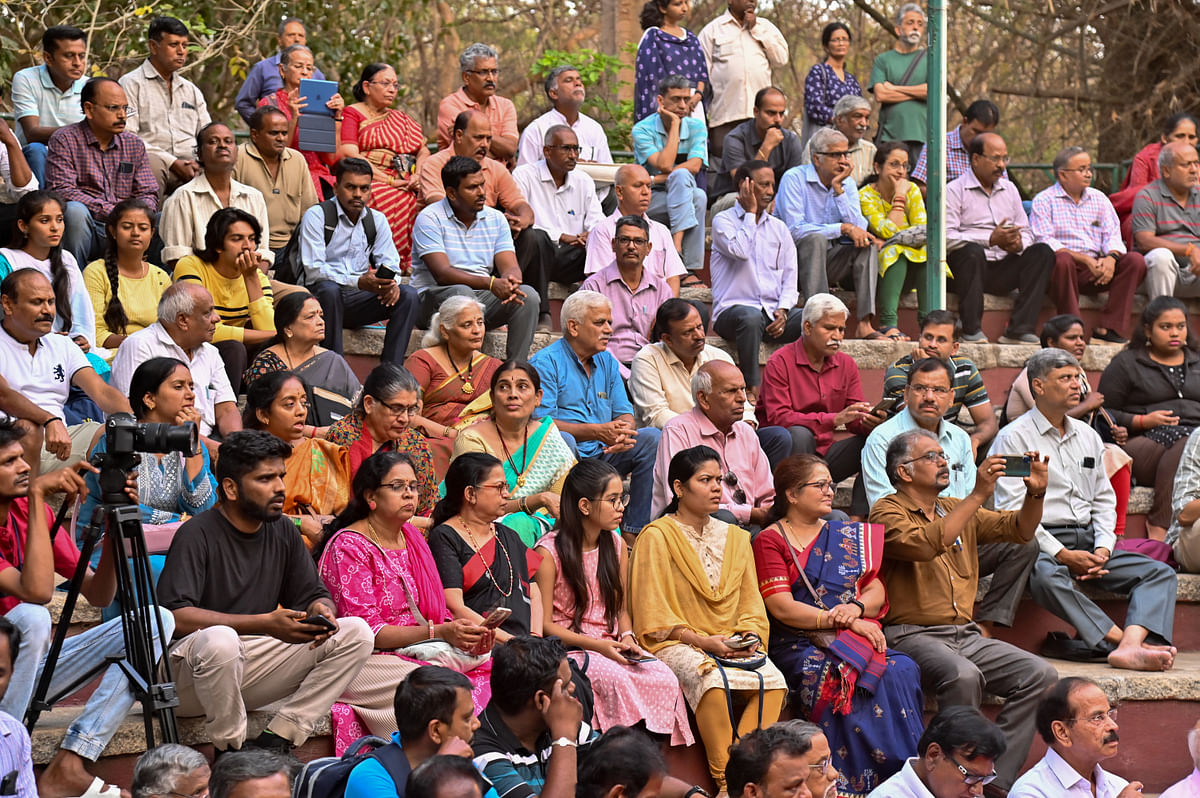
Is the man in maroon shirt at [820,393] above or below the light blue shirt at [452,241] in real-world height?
below

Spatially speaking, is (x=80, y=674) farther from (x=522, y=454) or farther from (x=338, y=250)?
(x=338, y=250)

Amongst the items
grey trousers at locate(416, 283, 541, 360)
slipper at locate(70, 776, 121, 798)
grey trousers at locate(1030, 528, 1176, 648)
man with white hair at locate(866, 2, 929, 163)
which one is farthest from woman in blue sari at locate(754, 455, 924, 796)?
man with white hair at locate(866, 2, 929, 163)

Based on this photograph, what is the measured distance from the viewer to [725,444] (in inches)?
278

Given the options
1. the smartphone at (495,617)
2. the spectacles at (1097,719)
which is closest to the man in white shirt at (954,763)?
the spectacles at (1097,719)

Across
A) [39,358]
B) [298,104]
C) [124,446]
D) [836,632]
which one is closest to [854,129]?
[298,104]

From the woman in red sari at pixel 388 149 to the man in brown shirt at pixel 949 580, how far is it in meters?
3.56

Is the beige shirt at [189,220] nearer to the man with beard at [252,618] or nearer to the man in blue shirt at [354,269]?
the man in blue shirt at [354,269]

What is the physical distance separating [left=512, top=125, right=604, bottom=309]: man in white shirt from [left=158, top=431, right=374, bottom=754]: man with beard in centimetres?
413

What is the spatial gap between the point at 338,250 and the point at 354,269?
13 cm

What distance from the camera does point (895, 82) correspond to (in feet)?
35.7

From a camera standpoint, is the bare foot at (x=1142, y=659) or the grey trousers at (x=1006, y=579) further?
the grey trousers at (x=1006, y=579)

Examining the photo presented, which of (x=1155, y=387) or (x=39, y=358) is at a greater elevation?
(x=39, y=358)

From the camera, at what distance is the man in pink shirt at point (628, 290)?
27.2 ft

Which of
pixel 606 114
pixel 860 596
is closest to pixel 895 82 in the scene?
pixel 606 114
